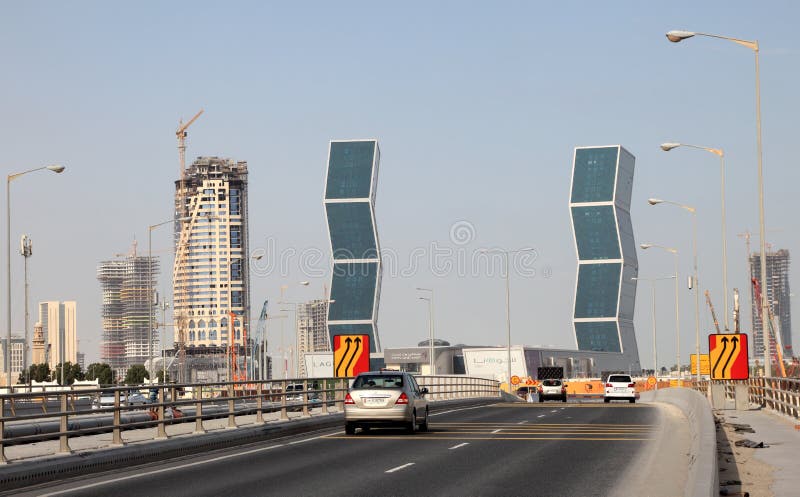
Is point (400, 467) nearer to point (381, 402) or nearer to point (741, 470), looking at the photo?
point (741, 470)

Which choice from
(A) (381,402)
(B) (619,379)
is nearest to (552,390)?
(B) (619,379)

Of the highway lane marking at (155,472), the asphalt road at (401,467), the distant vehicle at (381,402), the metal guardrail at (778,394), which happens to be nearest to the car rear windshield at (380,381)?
the distant vehicle at (381,402)

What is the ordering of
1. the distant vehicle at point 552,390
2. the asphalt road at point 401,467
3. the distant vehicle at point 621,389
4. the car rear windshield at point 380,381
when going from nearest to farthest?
the asphalt road at point 401,467 → the car rear windshield at point 380,381 → the distant vehicle at point 621,389 → the distant vehicle at point 552,390

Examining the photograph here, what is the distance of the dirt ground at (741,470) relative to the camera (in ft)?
55.0

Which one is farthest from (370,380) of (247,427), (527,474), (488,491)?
(488,491)

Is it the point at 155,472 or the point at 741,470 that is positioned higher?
the point at 155,472

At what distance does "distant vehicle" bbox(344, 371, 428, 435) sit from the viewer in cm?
2995

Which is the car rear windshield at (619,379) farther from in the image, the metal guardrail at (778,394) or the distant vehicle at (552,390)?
the metal guardrail at (778,394)

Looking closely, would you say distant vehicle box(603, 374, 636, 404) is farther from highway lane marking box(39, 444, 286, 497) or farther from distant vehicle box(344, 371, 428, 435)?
highway lane marking box(39, 444, 286, 497)

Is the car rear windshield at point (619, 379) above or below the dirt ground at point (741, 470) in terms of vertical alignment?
below

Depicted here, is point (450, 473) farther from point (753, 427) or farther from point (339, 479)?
point (753, 427)

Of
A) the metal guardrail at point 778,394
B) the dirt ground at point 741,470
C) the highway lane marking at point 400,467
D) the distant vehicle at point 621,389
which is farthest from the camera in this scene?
the distant vehicle at point 621,389

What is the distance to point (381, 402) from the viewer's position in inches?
1179

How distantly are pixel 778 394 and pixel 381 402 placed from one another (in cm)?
1521
